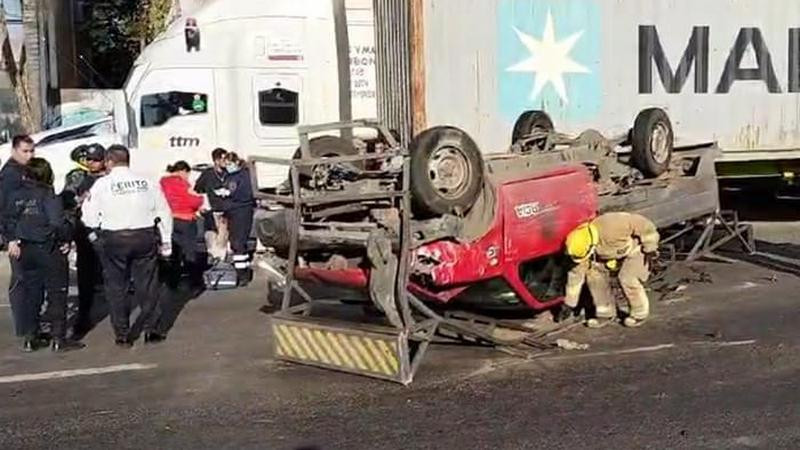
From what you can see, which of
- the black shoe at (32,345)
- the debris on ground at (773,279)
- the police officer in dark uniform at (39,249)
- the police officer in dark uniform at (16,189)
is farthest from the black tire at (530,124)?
the black shoe at (32,345)

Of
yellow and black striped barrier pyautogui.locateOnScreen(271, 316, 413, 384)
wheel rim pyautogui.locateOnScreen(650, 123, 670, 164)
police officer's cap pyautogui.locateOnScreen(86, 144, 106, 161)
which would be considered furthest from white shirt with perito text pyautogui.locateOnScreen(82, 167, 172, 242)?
wheel rim pyautogui.locateOnScreen(650, 123, 670, 164)

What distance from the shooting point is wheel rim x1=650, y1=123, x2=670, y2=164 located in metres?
9.56

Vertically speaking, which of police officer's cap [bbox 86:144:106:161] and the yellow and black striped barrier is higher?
police officer's cap [bbox 86:144:106:161]

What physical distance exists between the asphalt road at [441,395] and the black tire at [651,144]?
4.69 ft

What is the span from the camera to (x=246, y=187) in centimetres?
1199

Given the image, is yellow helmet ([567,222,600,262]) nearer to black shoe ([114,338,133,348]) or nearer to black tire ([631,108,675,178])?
black tire ([631,108,675,178])

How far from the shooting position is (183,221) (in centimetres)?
1168

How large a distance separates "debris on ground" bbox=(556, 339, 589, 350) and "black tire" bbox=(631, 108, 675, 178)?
2207 millimetres

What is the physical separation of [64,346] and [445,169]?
10.7 ft

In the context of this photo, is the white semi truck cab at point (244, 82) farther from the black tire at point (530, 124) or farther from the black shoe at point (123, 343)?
Result: the black shoe at point (123, 343)

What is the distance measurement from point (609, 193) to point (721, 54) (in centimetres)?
488

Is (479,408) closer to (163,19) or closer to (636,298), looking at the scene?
(636,298)

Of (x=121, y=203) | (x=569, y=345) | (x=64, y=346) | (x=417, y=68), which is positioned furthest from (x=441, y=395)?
(x=417, y=68)

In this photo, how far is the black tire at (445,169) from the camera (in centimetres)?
721
